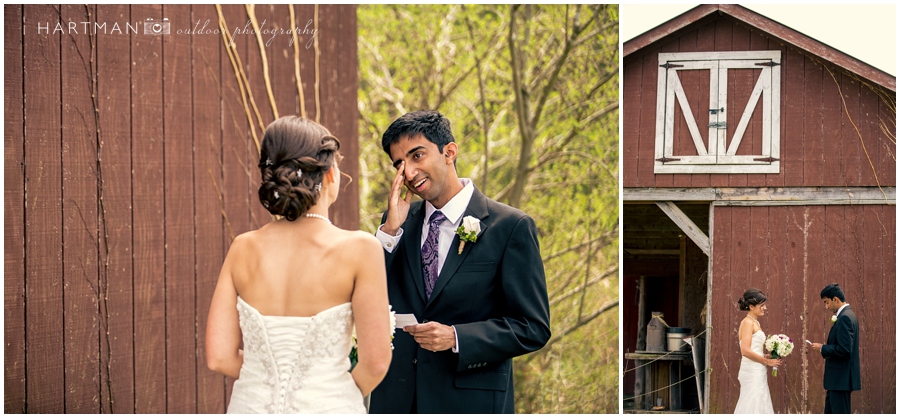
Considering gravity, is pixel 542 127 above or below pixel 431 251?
above

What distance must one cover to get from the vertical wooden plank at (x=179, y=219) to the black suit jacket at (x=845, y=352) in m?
3.80

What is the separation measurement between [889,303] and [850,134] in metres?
1.06

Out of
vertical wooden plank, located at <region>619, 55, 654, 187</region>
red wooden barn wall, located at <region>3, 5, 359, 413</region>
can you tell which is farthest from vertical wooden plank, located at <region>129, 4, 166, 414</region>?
vertical wooden plank, located at <region>619, 55, 654, 187</region>

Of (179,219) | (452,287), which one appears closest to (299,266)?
(452,287)

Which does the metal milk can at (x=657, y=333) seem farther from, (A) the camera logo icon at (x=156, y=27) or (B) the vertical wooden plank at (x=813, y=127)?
(A) the camera logo icon at (x=156, y=27)

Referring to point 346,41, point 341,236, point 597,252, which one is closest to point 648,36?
point 346,41

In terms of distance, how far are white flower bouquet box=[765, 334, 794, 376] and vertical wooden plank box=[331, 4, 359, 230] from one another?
293cm

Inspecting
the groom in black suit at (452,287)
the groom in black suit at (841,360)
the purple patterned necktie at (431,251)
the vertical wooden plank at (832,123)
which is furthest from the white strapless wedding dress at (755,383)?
the purple patterned necktie at (431,251)

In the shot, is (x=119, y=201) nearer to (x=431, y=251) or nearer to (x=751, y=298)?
(x=431, y=251)

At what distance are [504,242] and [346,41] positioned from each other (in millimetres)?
3676

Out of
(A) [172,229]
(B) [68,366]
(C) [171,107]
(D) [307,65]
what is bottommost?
(B) [68,366]

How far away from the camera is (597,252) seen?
379 inches

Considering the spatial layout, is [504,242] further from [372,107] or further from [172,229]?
[372,107]

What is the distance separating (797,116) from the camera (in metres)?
5.27
